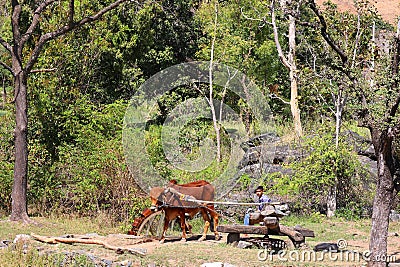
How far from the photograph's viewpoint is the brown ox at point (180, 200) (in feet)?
31.4

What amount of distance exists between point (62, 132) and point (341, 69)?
7653mm

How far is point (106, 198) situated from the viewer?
40.0ft

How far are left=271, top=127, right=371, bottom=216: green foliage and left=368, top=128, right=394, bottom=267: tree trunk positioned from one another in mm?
6482

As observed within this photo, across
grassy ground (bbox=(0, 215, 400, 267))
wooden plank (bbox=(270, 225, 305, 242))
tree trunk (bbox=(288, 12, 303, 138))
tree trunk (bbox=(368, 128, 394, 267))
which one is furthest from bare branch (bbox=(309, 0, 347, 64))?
tree trunk (bbox=(288, 12, 303, 138))

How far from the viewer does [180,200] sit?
31.5 feet

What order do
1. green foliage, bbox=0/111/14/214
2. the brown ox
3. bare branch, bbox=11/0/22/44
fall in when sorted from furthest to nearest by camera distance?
green foliage, bbox=0/111/14/214
bare branch, bbox=11/0/22/44
the brown ox

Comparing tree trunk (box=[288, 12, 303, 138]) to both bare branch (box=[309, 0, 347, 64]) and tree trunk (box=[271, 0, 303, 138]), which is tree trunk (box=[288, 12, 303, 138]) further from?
bare branch (box=[309, 0, 347, 64])

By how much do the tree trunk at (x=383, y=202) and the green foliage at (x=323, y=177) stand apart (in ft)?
21.3

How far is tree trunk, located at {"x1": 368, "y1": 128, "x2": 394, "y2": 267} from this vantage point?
779 cm

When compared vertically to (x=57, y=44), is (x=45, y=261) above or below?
below

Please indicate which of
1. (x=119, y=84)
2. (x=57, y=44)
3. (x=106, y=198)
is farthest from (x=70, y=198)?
(x=119, y=84)

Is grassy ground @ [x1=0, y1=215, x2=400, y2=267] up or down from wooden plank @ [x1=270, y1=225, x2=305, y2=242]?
down

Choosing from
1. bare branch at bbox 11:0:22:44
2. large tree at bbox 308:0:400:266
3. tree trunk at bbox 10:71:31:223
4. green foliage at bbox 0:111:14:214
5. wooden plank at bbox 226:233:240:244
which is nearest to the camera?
large tree at bbox 308:0:400:266

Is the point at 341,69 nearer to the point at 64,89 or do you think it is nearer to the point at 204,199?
the point at 204,199
